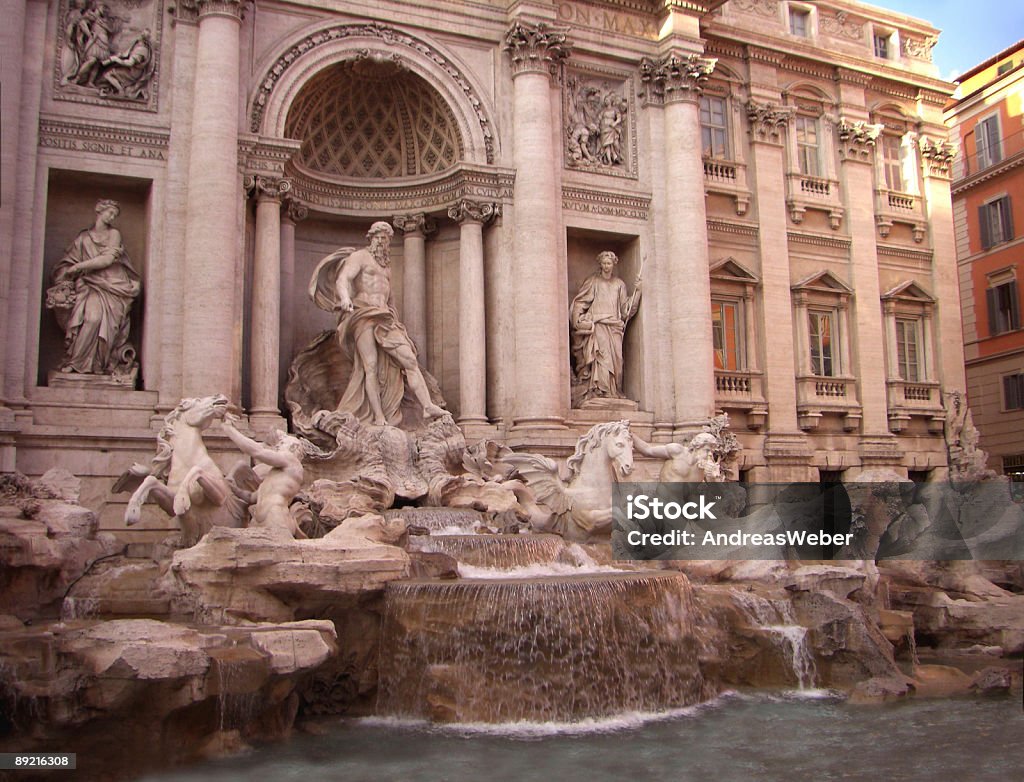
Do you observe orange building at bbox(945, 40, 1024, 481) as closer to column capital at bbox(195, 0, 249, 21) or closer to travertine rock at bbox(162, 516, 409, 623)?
column capital at bbox(195, 0, 249, 21)

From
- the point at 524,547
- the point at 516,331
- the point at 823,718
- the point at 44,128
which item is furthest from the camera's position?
the point at 516,331

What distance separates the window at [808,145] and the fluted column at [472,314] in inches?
343

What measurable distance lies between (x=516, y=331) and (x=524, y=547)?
591 centimetres

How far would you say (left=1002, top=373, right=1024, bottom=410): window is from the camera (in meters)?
27.6

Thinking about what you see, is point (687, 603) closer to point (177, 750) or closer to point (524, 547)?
point (524, 547)

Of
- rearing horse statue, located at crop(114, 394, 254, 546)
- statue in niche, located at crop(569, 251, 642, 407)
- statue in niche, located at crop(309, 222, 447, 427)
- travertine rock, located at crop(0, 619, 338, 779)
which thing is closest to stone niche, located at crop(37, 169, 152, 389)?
statue in niche, located at crop(309, 222, 447, 427)

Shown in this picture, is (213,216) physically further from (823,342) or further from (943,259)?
(943,259)

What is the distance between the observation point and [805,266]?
72.9 feet

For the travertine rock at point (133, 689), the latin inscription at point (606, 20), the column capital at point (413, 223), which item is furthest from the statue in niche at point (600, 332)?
the travertine rock at point (133, 689)

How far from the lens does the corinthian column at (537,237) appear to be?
677 inches

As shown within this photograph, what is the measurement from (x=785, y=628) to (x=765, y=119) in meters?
13.4

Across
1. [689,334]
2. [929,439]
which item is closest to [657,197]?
[689,334]

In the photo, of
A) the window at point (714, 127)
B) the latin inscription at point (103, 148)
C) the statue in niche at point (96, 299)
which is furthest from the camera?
the window at point (714, 127)

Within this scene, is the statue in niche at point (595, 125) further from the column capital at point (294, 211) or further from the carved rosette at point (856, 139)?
the carved rosette at point (856, 139)
